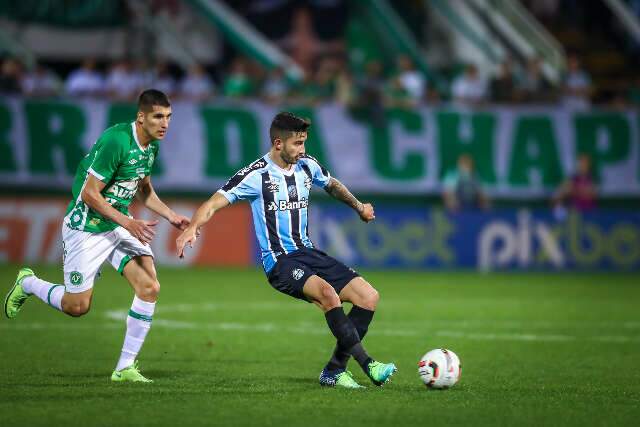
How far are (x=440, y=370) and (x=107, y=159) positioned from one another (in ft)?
9.98

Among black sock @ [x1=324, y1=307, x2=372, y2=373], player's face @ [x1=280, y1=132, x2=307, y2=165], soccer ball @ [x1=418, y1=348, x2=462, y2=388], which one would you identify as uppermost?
player's face @ [x1=280, y1=132, x2=307, y2=165]

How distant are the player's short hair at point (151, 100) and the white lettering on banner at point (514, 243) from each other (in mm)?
14729

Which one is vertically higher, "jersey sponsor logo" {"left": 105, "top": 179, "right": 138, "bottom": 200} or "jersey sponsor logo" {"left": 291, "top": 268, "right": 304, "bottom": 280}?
"jersey sponsor logo" {"left": 105, "top": 179, "right": 138, "bottom": 200}

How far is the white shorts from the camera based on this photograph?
930cm

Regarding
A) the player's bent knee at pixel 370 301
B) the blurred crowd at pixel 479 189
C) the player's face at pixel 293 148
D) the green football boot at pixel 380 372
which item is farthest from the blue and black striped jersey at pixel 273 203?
the blurred crowd at pixel 479 189

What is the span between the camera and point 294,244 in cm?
911

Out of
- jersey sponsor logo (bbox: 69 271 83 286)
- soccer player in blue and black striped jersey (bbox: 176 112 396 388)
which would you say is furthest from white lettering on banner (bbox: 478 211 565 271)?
jersey sponsor logo (bbox: 69 271 83 286)

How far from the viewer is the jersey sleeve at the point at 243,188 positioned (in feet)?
29.4

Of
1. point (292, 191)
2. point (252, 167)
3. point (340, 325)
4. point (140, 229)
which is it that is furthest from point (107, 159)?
point (340, 325)

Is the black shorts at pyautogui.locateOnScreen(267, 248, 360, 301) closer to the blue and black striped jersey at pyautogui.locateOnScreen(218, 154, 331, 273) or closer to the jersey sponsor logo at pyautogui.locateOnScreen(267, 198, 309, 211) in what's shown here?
the blue and black striped jersey at pyautogui.locateOnScreen(218, 154, 331, 273)

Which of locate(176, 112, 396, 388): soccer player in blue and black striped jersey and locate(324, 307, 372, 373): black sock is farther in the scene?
locate(176, 112, 396, 388): soccer player in blue and black striped jersey

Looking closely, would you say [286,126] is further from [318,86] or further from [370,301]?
[318,86]

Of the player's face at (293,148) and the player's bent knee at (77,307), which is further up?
the player's face at (293,148)

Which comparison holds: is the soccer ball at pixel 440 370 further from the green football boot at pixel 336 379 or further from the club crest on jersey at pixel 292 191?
the club crest on jersey at pixel 292 191
